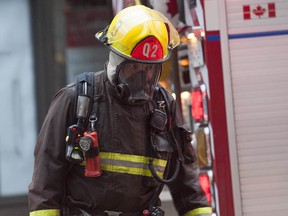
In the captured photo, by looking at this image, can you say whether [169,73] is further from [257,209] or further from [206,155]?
[257,209]

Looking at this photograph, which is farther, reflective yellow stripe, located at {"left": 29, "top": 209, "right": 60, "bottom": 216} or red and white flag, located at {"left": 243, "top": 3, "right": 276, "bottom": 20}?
red and white flag, located at {"left": 243, "top": 3, "right": 276, "bottom": 20}

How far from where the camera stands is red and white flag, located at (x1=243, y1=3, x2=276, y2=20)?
5.66 metres

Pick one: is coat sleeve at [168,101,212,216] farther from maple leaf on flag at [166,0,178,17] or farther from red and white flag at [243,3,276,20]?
maple leaf on flag at [166,0,178,17]

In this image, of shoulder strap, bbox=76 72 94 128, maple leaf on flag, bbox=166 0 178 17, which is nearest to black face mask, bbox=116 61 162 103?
shoulder strap, bbox=76 72 94 128

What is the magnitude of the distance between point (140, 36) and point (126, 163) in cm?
57

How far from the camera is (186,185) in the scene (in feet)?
13.2

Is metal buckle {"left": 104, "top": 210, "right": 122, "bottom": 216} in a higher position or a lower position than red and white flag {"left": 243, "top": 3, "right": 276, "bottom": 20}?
lower

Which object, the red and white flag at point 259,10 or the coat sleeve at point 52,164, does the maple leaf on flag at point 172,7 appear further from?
the coat sleeve at point 52,164

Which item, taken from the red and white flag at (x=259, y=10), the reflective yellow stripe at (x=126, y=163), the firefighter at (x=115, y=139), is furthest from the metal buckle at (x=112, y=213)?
the red and white flag at (x=259, y=10)

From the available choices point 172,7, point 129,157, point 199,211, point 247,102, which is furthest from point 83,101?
point 172,7

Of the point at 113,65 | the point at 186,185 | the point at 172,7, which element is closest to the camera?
the point at 113,65

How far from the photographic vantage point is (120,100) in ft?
12.1

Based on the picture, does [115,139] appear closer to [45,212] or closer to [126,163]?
[126,163]

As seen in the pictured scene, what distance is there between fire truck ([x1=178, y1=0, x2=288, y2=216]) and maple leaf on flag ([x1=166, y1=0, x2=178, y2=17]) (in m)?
0.62
